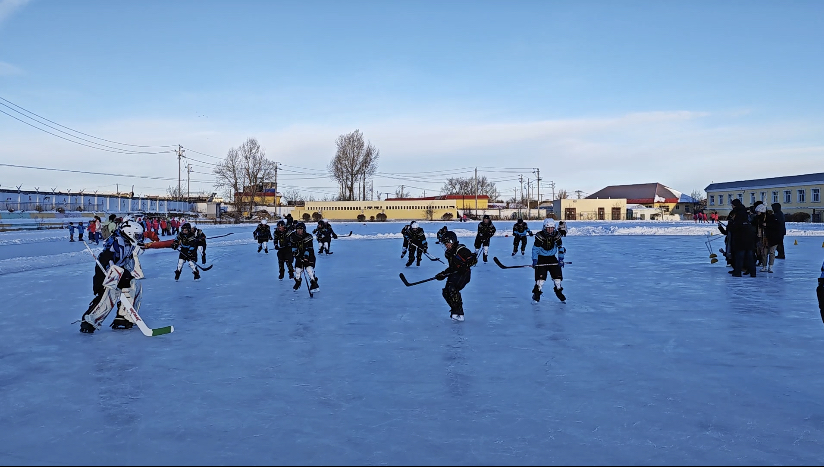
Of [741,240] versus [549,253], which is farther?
[741,240]

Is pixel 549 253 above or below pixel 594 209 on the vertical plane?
below

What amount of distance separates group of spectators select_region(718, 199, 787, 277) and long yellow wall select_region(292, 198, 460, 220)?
208 feet

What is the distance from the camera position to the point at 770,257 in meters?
13.3

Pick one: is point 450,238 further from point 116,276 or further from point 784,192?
point 784,192

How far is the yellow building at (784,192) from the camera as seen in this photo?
56.3 meters

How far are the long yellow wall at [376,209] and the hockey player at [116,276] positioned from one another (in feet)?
228

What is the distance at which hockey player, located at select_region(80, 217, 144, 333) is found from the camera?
22.0 feet

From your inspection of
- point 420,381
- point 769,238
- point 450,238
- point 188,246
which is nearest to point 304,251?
point 450,238

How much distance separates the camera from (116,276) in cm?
669

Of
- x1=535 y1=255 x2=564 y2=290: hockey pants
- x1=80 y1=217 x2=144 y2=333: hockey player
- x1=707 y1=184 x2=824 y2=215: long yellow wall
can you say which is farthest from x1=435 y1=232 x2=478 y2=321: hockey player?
x1=707 y1=184 x2=824 y2=215: long yellow wall

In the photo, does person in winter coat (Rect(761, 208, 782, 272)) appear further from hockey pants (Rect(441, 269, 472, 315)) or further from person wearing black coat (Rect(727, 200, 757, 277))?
hockey pants (Rect(441, 269, 472, 315))

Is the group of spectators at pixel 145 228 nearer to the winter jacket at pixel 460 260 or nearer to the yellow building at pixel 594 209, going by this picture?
the winter jacket at pixel 460 260

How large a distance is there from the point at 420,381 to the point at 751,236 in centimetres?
1080

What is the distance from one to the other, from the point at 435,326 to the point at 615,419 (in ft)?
12.0
